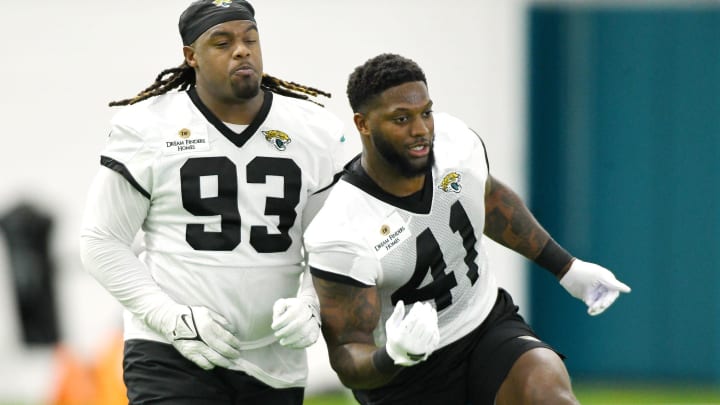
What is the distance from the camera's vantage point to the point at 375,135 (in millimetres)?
4836

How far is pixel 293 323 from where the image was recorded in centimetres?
458

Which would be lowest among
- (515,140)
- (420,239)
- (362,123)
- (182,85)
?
(515,140)

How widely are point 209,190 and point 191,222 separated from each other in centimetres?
12

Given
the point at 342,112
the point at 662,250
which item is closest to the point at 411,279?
the point at 342,112

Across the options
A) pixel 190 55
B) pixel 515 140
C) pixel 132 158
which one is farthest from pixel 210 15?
pixel 515 140

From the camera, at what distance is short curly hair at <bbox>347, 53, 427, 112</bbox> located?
478 centimetres

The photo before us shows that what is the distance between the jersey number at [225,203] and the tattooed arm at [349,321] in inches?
9.2

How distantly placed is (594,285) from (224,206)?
1.34 metres

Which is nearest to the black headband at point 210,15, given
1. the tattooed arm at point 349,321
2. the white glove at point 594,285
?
the tattooed arm at point 349,321

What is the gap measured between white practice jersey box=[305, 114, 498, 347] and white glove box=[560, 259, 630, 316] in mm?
334

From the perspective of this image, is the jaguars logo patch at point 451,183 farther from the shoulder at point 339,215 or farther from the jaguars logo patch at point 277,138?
the jaguars logo patch at point 277,138

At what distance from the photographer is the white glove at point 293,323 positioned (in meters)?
4.58

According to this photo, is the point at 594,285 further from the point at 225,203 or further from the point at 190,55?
the point at 190,55

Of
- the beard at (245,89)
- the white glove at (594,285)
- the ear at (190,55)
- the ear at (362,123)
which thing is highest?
the ear at (190,55)
